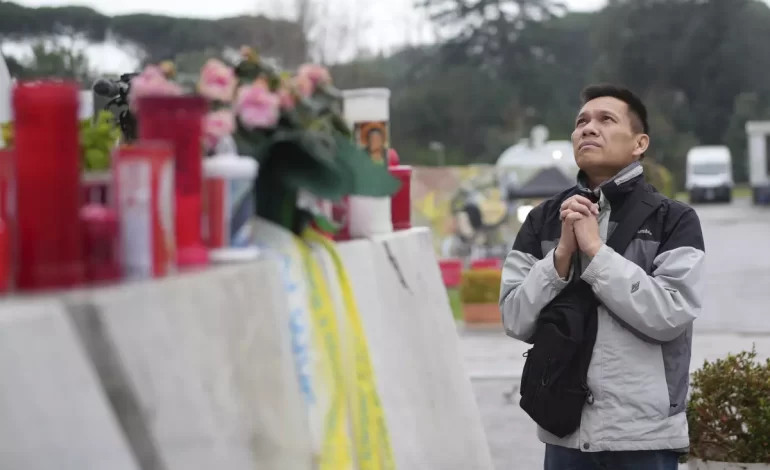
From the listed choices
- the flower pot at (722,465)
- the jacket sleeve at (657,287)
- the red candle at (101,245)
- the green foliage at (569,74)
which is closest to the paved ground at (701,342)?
the flower pot at (722,465)

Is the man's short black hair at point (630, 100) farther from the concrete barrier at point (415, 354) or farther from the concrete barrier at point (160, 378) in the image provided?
the concrete barrier at point (160, 378)

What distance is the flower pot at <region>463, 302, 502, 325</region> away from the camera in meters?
14.7

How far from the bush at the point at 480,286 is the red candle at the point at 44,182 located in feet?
40.8

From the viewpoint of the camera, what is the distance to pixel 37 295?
2.06 meters

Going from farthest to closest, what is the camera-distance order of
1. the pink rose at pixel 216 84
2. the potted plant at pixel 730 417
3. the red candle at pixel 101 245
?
the potted plant at pixel 730 417, the pink rose at pixel 216 84, the red candle at pixel 101 245

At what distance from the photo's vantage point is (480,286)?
48.0 feet

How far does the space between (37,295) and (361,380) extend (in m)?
1.40

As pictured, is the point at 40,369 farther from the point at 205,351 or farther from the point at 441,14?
the point at 441,14

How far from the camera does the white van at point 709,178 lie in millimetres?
53250

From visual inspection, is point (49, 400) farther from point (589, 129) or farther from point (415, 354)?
point (415, 354)

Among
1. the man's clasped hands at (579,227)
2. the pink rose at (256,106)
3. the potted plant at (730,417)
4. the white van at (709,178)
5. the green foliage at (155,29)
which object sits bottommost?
the white van at (709,178)

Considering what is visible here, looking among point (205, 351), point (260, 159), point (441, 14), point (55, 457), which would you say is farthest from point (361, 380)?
point (441, 14)

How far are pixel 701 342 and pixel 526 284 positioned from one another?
905 centimetres

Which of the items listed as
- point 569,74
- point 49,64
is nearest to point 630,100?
point 49,64
